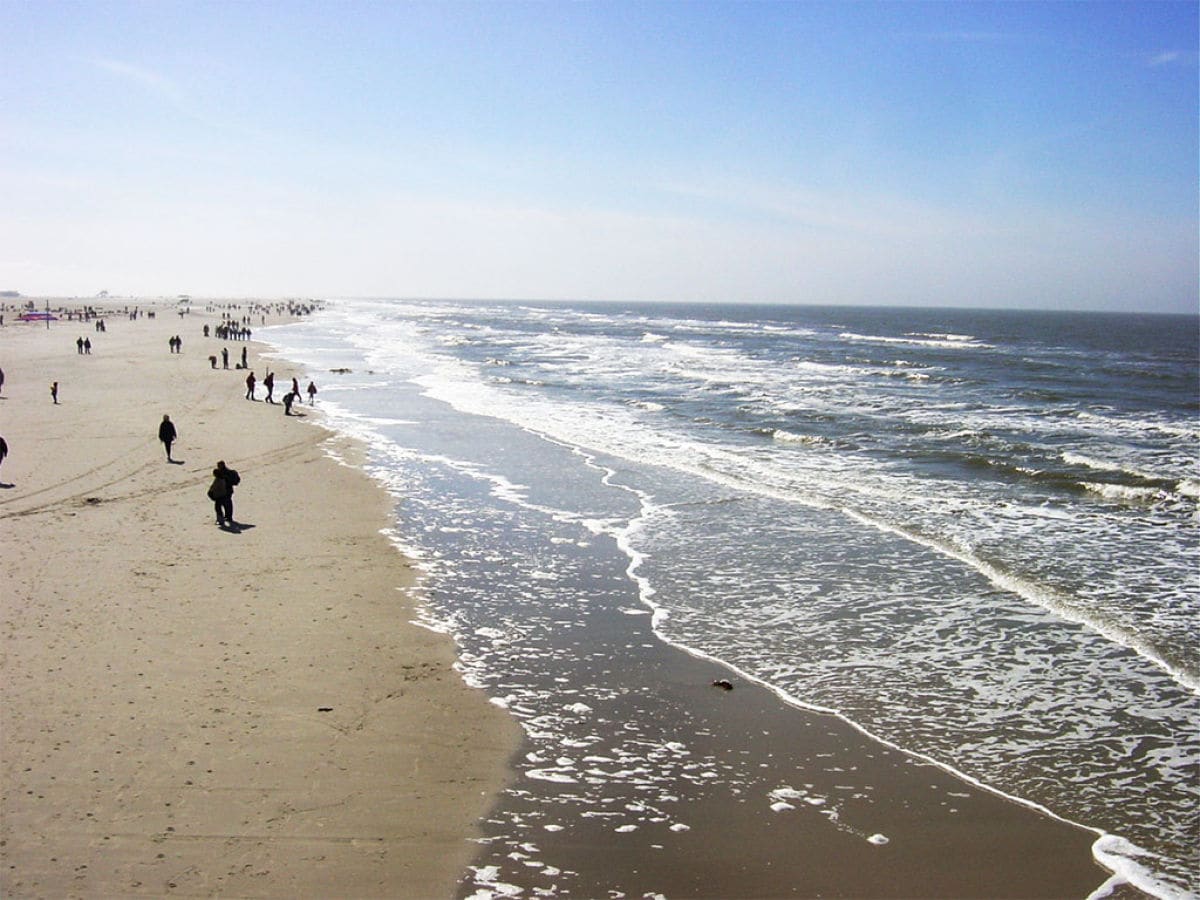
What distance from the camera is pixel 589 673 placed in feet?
37.7

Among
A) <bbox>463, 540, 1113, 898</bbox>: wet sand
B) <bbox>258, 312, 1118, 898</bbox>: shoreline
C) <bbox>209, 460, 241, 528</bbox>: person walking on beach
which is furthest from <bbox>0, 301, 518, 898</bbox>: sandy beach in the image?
<bbox>463, 540, 1113, 898</bbox>: wet sand

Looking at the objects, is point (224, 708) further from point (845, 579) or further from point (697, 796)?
point (845, 579)

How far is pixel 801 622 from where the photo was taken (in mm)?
13617

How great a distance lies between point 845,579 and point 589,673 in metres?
6.15

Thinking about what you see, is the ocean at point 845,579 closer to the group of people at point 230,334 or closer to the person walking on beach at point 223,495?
the person walking on beach at point 223,495

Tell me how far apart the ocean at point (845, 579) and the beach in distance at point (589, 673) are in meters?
0.07

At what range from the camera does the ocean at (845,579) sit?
9289mm

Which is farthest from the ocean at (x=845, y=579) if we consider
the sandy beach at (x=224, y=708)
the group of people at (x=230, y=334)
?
the group of people at (x=230, y=334)

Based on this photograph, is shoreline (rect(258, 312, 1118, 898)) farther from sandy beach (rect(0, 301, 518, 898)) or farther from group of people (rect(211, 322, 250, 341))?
group of people (rect(211, 322, 250, 341))

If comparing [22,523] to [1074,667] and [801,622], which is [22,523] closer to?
[801,622]

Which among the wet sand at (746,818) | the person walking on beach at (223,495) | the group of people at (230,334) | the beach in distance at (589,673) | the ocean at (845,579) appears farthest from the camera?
the group of people at (230,334)

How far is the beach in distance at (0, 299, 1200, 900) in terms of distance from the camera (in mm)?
7574

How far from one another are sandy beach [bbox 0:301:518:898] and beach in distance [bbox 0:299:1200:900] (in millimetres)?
47

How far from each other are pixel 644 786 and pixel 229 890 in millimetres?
3724
